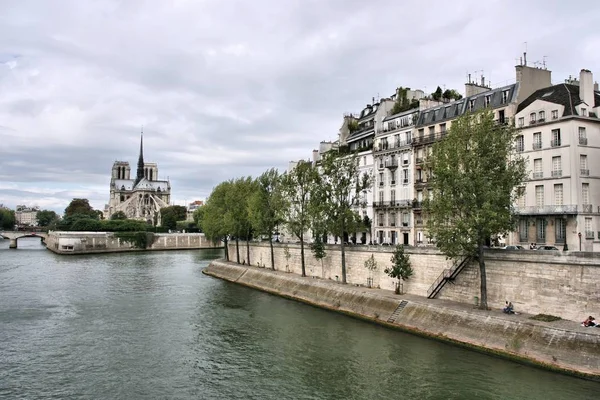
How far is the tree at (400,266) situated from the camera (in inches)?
1635

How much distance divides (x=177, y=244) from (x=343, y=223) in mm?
95610

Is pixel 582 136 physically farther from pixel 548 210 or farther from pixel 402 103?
pixel 402 103

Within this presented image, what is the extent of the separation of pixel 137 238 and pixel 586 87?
110399 millimetres

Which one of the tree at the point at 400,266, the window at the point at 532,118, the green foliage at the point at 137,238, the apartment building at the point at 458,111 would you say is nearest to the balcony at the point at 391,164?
the apartment building at the point at 458,111

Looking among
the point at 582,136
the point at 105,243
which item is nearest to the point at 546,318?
the point at 582,136

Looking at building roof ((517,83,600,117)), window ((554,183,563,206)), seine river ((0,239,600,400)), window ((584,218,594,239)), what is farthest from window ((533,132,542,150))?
seine river ((0,239,600,400))

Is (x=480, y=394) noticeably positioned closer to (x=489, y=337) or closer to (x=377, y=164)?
(x=489, y=337)

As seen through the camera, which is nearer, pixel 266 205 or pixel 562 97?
pixel 562 97

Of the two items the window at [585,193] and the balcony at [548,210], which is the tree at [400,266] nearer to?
the balcony at [548,210]

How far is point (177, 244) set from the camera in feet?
446

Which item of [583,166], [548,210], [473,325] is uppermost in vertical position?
[583,166]

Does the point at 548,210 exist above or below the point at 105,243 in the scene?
above

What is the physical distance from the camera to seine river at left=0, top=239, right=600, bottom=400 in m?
24.0

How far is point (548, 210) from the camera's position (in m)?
41.0
